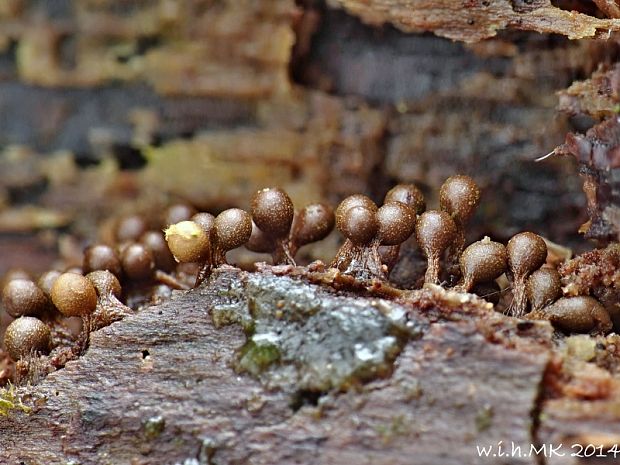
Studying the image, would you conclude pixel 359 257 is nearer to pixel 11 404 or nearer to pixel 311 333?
pixel 311 333

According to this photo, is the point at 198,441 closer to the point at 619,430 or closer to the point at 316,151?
the point at 619,430

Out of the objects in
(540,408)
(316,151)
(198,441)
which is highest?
(316,151)

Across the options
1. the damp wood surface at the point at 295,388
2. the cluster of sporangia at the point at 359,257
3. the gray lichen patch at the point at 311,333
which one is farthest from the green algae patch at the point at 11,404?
the gray lichen patch at the point at 311,333

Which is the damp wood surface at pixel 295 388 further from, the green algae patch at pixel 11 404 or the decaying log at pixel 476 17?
→ the decaying log at pixel 476 17

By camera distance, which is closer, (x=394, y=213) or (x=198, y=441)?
(x=198, y=441)

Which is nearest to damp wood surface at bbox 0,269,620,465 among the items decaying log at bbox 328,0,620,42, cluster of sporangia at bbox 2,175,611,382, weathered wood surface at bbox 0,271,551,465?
weathered wood surface at bbox 0,271,551,465

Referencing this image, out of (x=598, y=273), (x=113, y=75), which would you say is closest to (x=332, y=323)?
(x=598, y=273)
